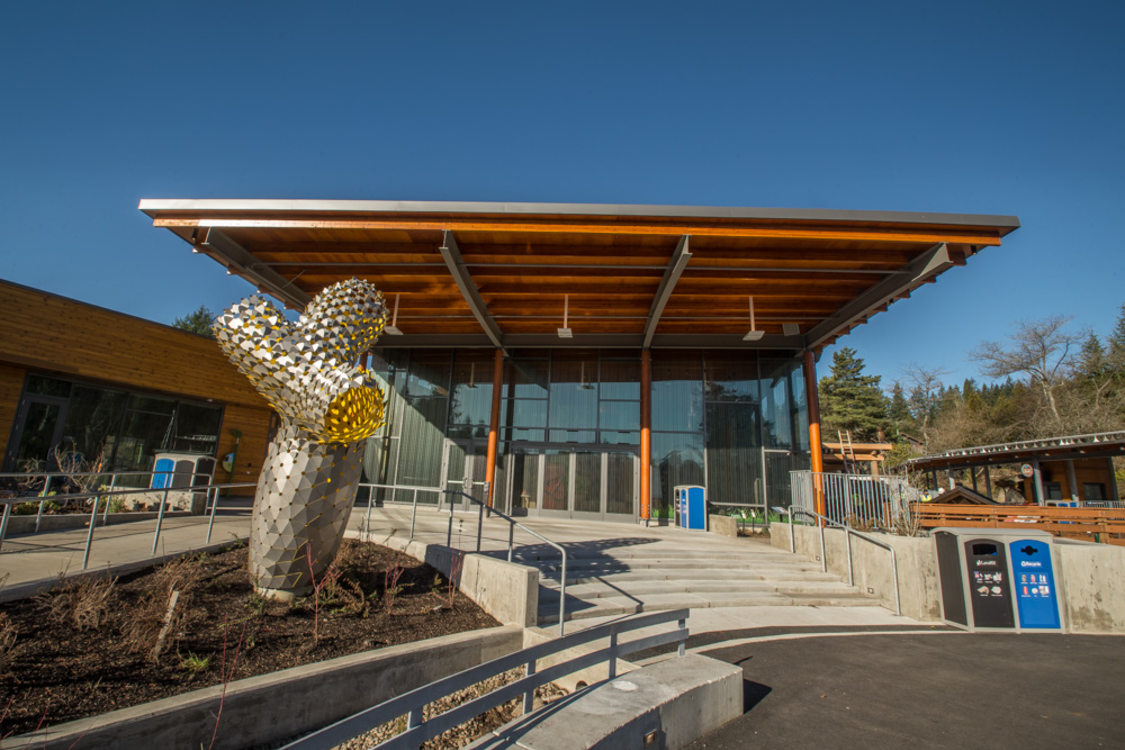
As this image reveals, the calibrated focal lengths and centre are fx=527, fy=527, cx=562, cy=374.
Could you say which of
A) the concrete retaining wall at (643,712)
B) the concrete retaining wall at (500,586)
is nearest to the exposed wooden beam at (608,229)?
A: the concrete retaining wall at (500,586)

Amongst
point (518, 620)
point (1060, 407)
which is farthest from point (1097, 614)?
A: point (1060, 407)

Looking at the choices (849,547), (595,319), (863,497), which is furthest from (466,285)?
(863,497)

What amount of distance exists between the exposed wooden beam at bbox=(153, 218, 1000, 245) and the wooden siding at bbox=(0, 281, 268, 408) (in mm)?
6355

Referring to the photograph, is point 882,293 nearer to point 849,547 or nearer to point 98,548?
point 849,547

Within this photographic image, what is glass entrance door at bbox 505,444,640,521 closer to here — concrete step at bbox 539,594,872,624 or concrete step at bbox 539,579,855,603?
concrete step at bbox 539,579,855,603

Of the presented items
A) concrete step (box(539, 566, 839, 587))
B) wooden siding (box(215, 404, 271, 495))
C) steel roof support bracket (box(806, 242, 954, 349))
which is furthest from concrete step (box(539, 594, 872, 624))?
wooden siding (box(215, 404, 271, 495))

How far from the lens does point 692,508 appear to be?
14.7m

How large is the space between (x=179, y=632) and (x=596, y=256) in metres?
10.3

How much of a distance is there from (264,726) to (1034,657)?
8180mm

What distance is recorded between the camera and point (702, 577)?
9.28m

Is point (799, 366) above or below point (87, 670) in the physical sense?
above

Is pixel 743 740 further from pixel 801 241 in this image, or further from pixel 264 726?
pixel 801 241

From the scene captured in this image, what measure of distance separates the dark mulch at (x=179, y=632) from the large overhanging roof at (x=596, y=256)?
7448 mm

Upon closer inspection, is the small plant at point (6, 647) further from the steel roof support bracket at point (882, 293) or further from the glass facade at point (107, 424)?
the steel roof support bracket at point (882, 293)
